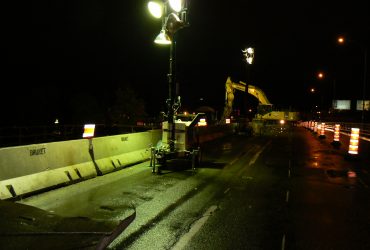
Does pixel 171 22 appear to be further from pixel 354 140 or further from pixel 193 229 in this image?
pixel 354 140

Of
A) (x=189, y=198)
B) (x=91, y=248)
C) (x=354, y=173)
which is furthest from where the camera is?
(x=354, y=173)

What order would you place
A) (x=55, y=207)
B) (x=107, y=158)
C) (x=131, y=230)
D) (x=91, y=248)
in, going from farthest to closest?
(x=107, y=158) < (x=55, y=207) < (x=131, y=230) < (x=91, y=248)

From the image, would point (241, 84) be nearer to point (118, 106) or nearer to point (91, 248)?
point (118, 106)

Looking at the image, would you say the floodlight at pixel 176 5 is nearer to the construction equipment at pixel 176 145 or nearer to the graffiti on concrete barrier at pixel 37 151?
the construction equipment at pixel 176 145

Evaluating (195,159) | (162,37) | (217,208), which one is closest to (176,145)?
(195,159)

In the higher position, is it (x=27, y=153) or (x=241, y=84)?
(x=241, y=84)

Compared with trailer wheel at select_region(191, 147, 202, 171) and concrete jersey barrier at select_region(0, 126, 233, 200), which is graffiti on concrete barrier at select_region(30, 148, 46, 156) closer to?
concrete jersey barrier at select_region(0, 126, 233, 200)

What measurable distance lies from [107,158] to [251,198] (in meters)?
5.65

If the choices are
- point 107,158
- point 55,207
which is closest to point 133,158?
point 107,158

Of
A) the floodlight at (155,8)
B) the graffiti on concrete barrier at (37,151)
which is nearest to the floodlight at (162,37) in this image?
the floodlight at (155,8)

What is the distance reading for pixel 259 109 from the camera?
6256 centimetres

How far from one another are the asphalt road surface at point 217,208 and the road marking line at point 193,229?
15mm

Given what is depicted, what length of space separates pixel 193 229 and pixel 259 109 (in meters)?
56.0

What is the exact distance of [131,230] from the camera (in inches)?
293
